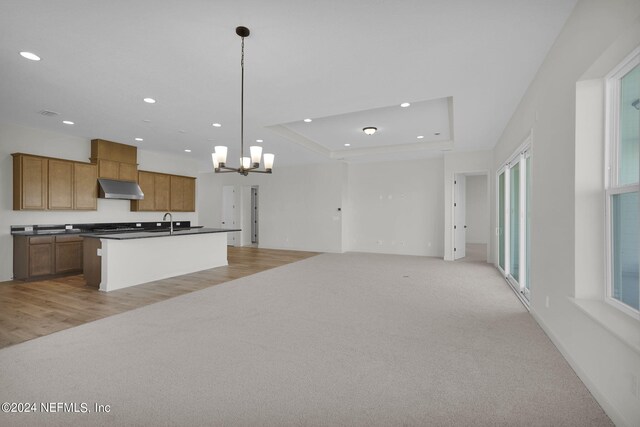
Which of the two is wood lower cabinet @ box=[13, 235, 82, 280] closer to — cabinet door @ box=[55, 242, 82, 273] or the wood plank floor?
cabinet door @ box=[55, 242, 82, 273]

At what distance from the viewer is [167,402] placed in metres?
1.90

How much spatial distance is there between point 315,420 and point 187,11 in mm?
3023

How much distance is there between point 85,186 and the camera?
6211mm

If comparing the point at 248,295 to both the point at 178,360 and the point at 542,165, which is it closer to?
the point at 178,360

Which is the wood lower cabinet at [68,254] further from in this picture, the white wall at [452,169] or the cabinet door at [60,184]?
the white wall at [452,169]

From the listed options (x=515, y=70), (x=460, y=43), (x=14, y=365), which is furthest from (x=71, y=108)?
(x=515, y=70)

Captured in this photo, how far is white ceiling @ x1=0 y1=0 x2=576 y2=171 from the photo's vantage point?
2.33 metres

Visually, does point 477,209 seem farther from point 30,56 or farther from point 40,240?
point 40,240

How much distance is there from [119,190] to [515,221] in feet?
26.0

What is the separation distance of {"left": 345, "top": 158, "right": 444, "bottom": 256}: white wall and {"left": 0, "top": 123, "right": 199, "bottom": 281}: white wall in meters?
5.97

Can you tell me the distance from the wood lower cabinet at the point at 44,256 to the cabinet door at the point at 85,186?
753 millimetres

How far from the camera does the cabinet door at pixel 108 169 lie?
6.47 m

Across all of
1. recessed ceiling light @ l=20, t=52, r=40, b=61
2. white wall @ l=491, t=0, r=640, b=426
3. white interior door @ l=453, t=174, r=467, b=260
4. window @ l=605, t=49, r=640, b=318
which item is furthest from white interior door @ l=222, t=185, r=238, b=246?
window @ l=605, t=49, r=640, b=318

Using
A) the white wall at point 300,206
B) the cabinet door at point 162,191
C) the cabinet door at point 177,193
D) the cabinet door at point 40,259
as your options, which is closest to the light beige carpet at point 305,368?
the cabinet door at point 40,259
